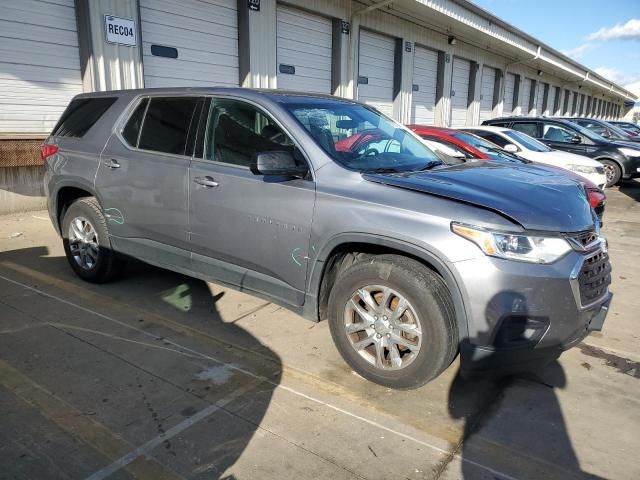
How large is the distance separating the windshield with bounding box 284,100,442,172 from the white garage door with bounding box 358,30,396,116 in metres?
11.2

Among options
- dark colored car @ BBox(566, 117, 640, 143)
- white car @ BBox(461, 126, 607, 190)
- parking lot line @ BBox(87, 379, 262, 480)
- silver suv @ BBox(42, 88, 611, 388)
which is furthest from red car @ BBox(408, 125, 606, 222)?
dark colored car @ BBox(566, 117, 640, 143)

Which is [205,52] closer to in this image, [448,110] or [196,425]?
[196,425]

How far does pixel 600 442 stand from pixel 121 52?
880 centimetres

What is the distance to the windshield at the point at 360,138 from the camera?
3.44 metres

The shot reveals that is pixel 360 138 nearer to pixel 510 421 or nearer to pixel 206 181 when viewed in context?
pixel 206 181

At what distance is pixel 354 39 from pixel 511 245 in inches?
500

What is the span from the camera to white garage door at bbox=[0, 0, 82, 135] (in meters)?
7.48

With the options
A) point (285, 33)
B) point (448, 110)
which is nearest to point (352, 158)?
point (285, 33)

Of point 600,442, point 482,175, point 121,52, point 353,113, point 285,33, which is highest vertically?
point 285,33

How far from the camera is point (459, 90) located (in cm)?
2086

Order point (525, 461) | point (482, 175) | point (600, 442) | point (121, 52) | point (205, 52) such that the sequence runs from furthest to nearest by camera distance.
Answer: point (205, 52) < point (121, 52) < point (482, 175) < point (600, 442) < point (525, 461)

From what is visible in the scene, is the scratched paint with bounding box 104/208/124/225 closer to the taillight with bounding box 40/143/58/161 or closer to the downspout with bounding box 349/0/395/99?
the taillight with bounding box 40/143/58/161

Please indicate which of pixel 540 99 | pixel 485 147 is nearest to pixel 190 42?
pixel 485 147

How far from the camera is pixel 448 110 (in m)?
19.7
